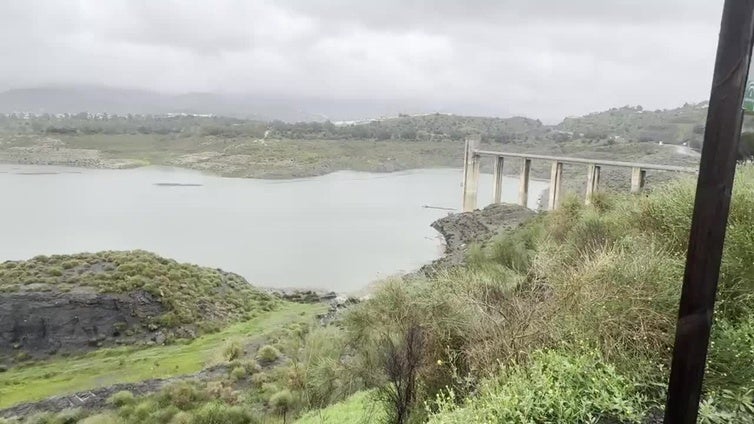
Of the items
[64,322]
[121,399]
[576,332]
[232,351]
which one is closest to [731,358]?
[576,332]

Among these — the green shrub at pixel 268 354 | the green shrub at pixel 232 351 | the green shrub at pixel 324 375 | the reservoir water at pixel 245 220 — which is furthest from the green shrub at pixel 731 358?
the reservoir water at pixel 245 220

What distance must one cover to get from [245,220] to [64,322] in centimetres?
2218

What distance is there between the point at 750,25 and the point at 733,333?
2149 mm

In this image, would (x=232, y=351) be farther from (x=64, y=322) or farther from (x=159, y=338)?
(x=64, y=322)

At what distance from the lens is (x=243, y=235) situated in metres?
32.5

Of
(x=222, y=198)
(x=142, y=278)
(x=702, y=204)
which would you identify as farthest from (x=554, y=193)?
(x=702, y=204)

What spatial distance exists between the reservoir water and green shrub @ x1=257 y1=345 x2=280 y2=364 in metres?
9.04

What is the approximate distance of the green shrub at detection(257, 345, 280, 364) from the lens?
1206cm

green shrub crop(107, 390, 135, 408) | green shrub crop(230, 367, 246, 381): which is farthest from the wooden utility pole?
green shrub crop(230, 367, 246, 381)

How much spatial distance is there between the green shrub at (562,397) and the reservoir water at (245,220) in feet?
58.7

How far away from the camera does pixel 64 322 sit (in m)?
15.0

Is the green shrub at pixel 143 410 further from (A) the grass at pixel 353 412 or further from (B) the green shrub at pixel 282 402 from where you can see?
(A) the grass at pixel 353 412

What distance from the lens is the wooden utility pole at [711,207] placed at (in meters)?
1.75

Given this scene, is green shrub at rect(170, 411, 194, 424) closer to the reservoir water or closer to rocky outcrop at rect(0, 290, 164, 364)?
rocky outcrop at rect(0, 290, 164, 364)
